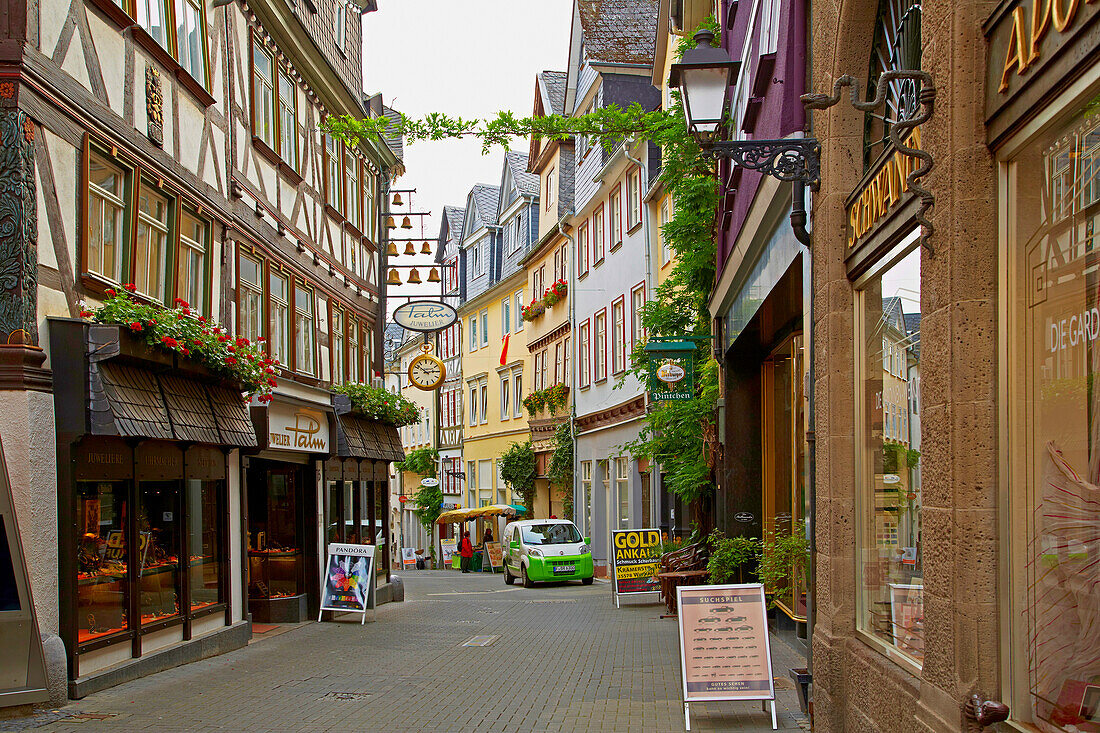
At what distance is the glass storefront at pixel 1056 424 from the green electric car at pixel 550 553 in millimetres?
21672

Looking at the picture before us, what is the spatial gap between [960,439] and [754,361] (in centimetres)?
1061

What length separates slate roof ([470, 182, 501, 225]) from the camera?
4844 cm

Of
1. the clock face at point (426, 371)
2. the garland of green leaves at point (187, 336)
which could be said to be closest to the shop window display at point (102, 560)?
the garland of green leaves at point (187, 336)

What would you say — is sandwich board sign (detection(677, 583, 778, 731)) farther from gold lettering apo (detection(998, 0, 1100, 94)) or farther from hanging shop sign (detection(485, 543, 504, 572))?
hanging shop sign (detection(485, 543, 504, 572))

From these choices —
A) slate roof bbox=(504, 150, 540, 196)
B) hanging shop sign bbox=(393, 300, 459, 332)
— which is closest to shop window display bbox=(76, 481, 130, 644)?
hanging shop sign bbox=(393, 300, 459, 332)

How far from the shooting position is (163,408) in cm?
1109

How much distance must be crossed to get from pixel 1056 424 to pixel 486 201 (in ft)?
151

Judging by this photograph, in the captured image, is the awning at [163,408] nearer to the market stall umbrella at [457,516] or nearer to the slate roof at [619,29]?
the slate roof at [619,29]

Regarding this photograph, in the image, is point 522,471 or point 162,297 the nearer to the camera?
point 162,297

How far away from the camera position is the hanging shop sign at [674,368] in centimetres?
1709

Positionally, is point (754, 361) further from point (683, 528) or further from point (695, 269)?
point (683, 528)

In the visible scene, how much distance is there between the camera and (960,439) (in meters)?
4.80

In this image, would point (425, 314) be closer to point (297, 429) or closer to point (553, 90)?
point (297, 429)

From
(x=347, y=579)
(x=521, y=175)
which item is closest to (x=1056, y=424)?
(x=347, y=579)
